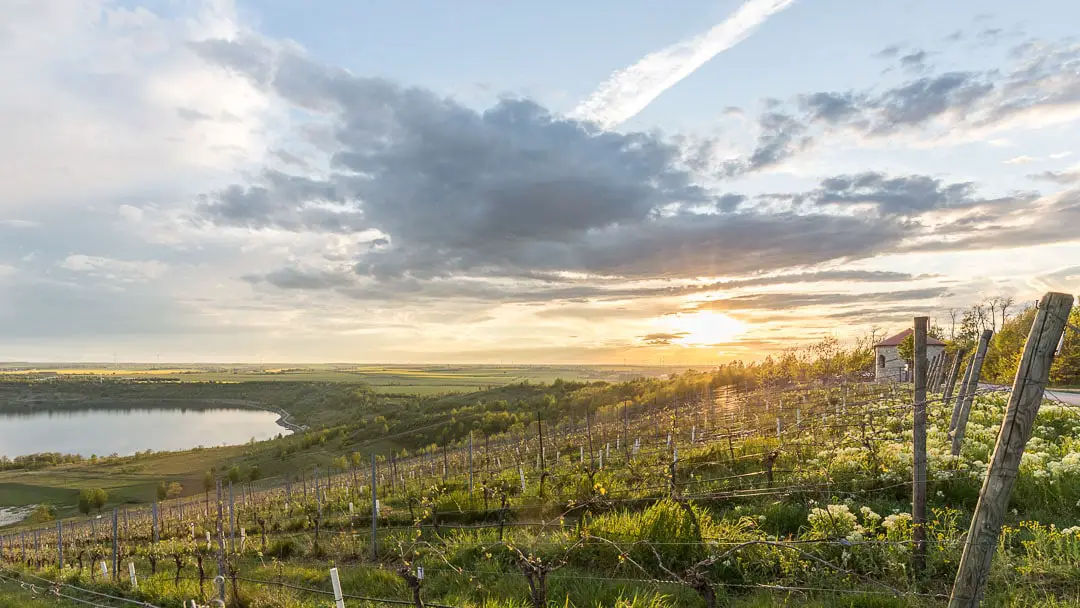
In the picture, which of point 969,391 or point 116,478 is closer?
point 969,391

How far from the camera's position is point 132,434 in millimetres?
128125

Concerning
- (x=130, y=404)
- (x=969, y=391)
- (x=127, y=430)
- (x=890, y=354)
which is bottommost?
(x=127, y=430)

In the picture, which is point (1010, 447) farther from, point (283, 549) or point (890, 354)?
point (890, 354)

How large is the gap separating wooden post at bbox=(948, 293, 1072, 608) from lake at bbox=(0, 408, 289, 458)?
12329 centimetres

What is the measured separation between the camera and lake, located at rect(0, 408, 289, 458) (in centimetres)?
11162

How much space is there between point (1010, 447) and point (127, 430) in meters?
172

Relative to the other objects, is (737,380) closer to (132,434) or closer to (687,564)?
(687,564)

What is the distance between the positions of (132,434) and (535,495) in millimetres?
152116

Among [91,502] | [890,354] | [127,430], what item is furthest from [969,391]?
[127,430]

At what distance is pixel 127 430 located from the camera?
444 feet

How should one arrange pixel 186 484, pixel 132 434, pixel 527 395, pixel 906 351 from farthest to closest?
pixel 132 434 → pixel 527 395 → pixel 186 484 → pixel 906 351

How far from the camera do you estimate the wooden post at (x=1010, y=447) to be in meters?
3.82

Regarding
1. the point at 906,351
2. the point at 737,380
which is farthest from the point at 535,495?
the point at 906,351

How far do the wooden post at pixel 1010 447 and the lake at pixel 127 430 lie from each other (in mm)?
123292
